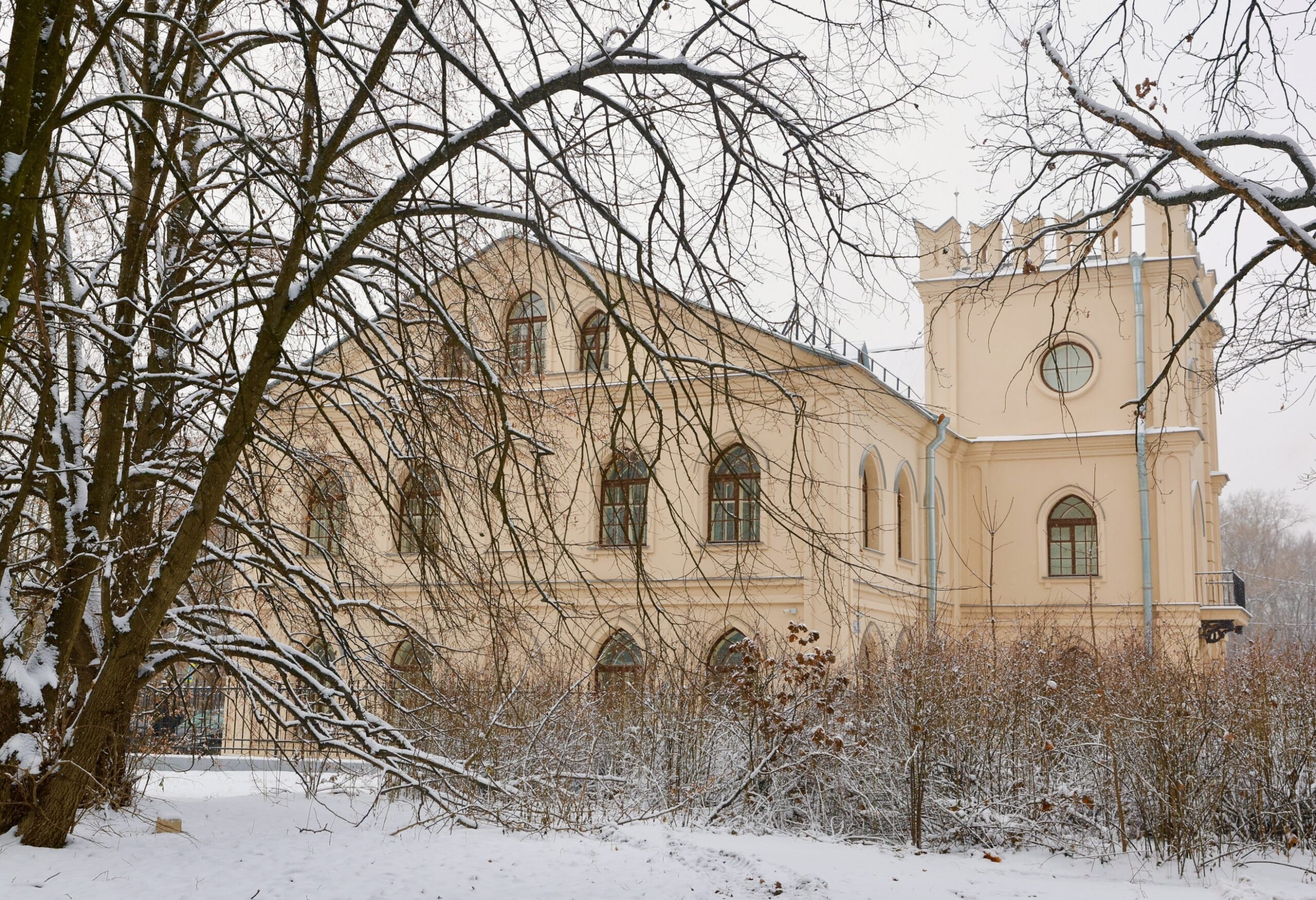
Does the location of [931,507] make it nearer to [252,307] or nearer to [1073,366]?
[1073,366]

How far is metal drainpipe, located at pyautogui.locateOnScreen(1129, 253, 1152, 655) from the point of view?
78.8ft

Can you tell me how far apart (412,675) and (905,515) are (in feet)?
47.6

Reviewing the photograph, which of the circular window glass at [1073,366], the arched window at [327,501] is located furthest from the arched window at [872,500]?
the arched window at [327,501]

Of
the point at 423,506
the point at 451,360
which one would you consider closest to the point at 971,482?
the point at 451,360

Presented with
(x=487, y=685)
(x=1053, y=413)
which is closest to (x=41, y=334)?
(x=487, y=685)

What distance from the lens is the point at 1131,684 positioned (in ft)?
34.9

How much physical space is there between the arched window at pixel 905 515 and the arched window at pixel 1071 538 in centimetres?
423

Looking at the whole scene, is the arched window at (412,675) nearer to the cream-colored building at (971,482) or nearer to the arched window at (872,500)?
the cream-colored building at (971,482)

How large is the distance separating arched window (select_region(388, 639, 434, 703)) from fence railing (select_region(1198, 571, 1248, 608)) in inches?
776

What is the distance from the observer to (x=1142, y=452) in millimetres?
24031

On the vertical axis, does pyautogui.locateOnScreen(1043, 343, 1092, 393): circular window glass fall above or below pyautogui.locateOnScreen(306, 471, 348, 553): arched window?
above

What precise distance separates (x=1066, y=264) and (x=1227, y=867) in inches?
679

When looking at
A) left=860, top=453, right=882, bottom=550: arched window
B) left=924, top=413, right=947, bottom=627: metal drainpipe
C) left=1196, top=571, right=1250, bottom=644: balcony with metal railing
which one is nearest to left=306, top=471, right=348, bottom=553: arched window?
left=860, top=453, right=882, bottom=550: arched window

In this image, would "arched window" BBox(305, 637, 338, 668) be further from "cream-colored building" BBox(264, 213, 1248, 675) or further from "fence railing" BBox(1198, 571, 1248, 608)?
"fence railing" BBox(1198, 571, 1248, 608)
